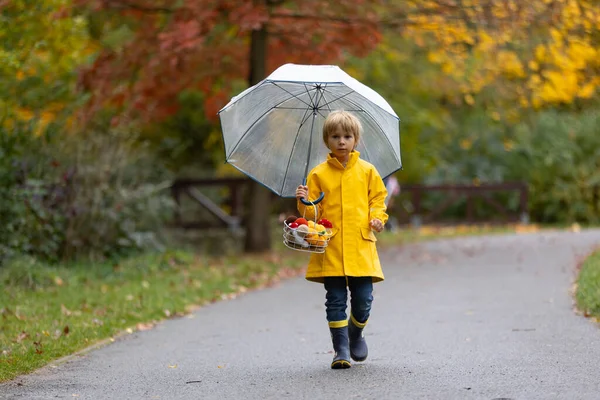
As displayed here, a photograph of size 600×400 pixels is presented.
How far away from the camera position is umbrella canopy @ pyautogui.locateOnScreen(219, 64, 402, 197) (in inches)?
276

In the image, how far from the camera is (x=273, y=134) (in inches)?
280

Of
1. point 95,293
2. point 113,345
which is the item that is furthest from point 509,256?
point 113,345

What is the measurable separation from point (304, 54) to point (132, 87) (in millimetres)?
2871

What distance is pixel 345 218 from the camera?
6.52 m

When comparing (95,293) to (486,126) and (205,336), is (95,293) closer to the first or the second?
(205,336)

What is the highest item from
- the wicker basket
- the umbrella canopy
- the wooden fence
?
the umbrella canopy

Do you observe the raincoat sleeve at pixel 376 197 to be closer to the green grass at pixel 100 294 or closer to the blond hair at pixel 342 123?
the blond hair at pixel 342 123

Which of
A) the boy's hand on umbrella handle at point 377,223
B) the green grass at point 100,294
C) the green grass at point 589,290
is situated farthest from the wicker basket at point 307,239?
the green grass at point 589,290

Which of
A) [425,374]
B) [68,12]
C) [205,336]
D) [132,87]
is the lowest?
[205,336]

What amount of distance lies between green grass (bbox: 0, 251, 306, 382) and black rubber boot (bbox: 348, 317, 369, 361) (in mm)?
2325

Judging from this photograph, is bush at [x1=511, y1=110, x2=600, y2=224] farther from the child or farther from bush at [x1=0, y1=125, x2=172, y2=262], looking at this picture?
the child

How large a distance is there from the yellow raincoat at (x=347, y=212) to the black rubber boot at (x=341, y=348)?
40cm

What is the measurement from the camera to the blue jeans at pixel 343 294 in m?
6.61

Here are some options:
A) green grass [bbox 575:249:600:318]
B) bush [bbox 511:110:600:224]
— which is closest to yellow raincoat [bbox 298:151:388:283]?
green grass [bbox 575:249:600:318]
